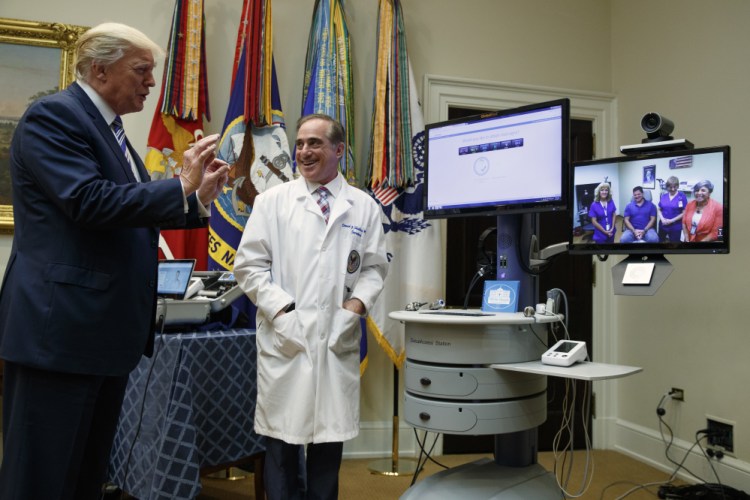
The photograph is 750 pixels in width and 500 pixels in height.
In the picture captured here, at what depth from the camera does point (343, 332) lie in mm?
2039

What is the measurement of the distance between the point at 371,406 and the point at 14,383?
7.56 feet

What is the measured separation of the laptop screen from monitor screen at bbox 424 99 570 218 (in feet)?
3.04

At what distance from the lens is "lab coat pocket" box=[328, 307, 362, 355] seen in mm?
2029

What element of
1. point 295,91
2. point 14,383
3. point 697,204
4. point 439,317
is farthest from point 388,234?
point 14,383

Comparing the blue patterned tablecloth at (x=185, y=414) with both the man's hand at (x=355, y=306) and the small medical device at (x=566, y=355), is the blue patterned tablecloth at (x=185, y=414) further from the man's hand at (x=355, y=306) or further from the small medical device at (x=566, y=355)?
the small medical device at (x=566, y=355)

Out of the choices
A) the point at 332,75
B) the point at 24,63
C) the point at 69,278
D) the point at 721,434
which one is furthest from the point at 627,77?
the point at 69,278

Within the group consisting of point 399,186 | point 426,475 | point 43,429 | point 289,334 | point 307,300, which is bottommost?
point 426,475

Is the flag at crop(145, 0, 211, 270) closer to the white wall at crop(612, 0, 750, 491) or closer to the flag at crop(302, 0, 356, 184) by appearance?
the flag at crop(302, 0, 356, 184)

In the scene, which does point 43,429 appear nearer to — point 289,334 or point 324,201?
point 289,334

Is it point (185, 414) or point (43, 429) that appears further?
point (185, 414)

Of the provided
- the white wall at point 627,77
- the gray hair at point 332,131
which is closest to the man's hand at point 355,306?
the gray hair at point 332,131

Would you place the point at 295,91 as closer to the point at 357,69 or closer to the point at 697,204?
the point at 357,69

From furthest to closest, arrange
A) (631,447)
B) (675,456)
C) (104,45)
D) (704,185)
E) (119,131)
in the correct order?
(631,447) → (675,456) → (704,185) → (119,131) → (104,45)

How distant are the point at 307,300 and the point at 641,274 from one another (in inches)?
44.8
